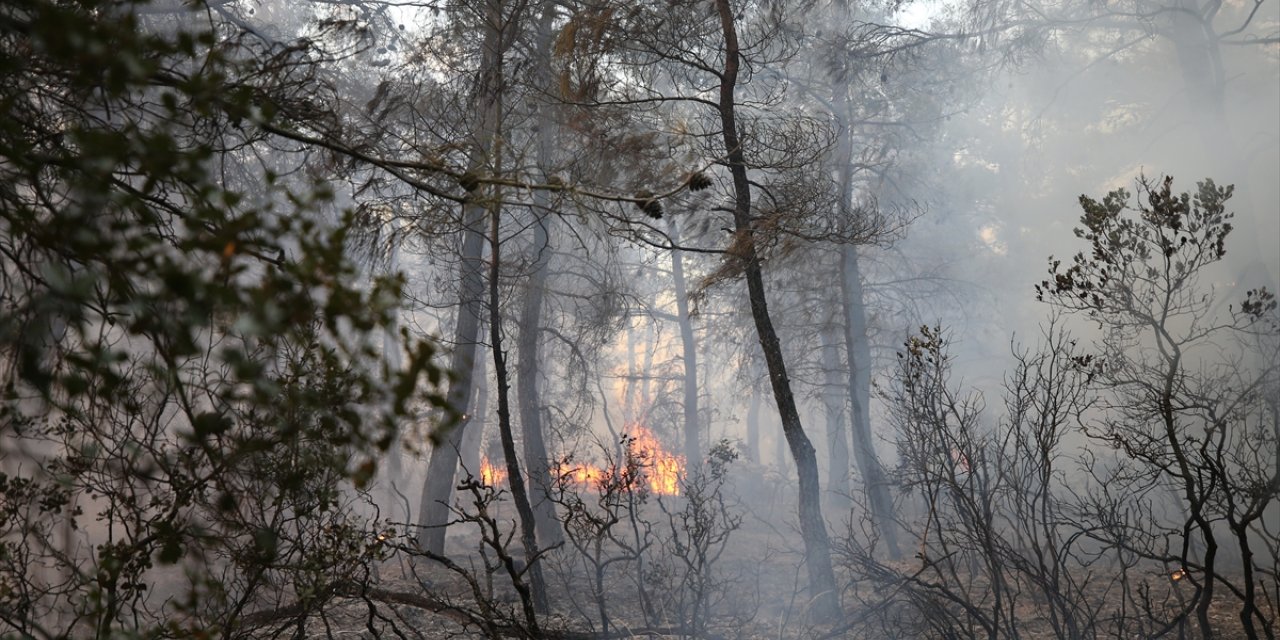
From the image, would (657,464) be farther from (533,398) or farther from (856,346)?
(856,346)

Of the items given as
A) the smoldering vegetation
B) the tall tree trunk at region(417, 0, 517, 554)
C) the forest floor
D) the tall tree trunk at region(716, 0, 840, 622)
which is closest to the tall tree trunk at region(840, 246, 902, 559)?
the smoldering vegetation

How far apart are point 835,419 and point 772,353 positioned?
1407 centimetres

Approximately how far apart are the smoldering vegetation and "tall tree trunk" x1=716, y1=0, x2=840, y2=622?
0.17 ft

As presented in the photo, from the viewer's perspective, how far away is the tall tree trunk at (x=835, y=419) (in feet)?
68.8

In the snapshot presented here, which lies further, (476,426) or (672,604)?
(476,426)

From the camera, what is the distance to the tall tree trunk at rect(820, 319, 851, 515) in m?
21.0

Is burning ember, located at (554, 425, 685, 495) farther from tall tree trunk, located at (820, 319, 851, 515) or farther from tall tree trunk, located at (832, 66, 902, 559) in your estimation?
tall tree trunk, located at (820, 319, 851, 515)

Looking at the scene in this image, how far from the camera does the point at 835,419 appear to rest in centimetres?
2206

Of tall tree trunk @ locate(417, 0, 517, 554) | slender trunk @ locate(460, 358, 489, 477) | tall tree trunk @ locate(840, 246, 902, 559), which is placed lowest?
tall tree trunk @ locate(417, 0, 517, 554)

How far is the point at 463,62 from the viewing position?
9.25 meters

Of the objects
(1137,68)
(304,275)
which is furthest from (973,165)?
(304,275)

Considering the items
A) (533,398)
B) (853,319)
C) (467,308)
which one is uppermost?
(853,319)

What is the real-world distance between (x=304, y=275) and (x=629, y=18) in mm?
6919

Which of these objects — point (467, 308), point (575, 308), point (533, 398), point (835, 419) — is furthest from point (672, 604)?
point (835, 419)
